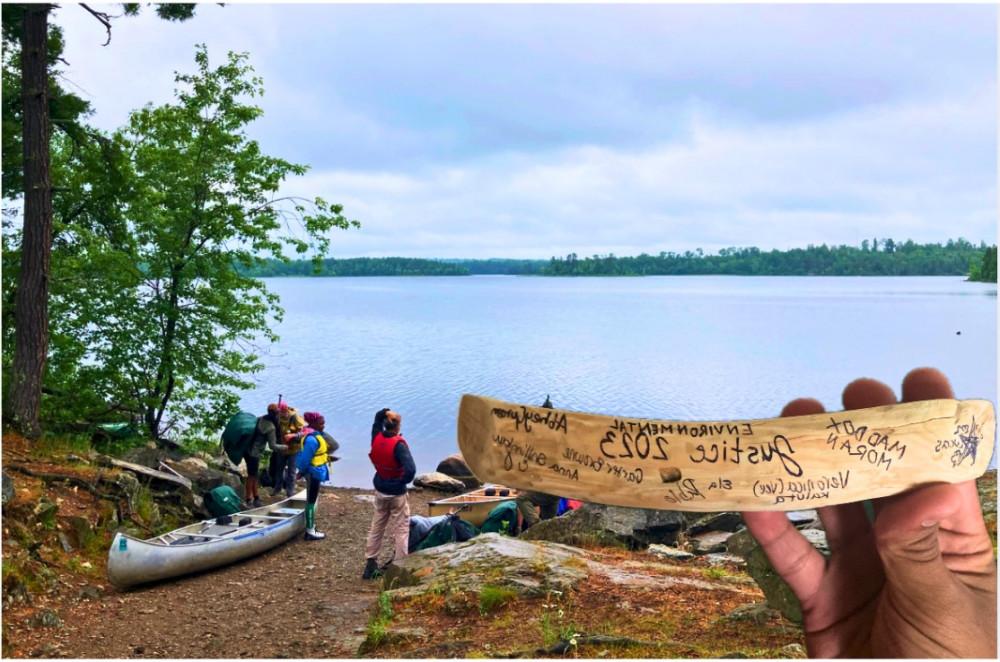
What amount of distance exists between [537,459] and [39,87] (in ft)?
38.5

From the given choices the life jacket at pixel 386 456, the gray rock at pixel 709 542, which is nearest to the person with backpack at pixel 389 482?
the life jacket at pixel 386 456

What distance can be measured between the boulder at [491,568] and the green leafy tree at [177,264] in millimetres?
8094

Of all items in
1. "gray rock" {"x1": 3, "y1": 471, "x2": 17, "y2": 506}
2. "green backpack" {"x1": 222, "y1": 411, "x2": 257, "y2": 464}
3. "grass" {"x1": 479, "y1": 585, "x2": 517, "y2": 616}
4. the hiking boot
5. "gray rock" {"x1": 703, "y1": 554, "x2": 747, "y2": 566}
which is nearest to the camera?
"grass" {"x1": 479, "y1": 585, "x2": 517, "y2": 616}

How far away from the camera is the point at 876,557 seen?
541 centimetres

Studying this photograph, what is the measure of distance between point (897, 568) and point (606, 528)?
6677mm

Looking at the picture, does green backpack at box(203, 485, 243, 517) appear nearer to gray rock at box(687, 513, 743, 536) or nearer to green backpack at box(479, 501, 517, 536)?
green backpack at box(479, 501, 517, 536)

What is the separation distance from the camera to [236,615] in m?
9.73

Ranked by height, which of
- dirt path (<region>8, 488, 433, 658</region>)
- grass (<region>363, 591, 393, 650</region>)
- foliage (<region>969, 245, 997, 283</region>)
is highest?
foliage (<region>969, 245, 997, 283</region>)

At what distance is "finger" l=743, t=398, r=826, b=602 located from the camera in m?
5.16

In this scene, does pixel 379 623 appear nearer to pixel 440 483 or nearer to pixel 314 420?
pixel 314 420

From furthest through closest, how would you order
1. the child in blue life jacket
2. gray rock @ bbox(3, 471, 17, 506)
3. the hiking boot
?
the child in blue life jacket, the hiking boot, gray rock @ bbox(3, 471, 17, 506)

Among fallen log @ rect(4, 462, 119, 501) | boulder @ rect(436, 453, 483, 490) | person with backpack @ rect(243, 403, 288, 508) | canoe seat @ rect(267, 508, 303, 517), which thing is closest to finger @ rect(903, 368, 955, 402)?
canoe seat @ rect(267, 508, 303, 517)

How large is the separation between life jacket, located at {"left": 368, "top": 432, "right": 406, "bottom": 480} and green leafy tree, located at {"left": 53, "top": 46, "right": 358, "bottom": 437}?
274 inches

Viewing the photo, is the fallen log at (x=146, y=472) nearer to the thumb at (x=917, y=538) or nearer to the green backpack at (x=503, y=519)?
the green backpack at (x=503, y=519)
